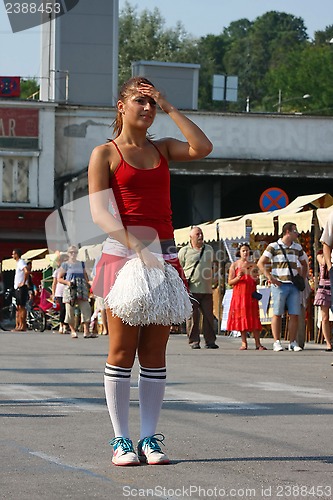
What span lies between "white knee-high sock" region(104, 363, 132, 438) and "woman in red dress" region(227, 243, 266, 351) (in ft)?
43.6

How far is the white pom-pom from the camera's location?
23.1 ft

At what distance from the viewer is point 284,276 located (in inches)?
762

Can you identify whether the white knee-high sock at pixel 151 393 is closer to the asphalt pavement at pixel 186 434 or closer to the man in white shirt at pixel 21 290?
the asphalt pavement at pixel 186 434

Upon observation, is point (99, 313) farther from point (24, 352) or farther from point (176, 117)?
point (176, 117)

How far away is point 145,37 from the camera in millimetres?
108500

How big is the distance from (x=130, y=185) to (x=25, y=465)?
161 centimetres

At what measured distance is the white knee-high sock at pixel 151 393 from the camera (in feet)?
23.3

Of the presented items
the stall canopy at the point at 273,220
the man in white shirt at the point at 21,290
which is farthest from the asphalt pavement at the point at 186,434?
the man in white shirt at the point at 21,290

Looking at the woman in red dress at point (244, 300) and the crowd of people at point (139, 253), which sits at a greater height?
the crowd of people at point (139, 253)

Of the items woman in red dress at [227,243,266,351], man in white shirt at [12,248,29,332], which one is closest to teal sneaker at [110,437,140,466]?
woman in red dress at [227,243,266,351]

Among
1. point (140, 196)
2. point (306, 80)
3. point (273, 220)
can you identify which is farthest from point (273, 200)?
point (306, 80)

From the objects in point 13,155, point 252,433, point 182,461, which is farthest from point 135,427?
point 13,155

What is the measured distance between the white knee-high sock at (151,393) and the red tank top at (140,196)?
0.76 metres

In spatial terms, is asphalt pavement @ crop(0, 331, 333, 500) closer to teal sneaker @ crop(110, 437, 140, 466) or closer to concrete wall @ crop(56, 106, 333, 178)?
teal sneaker @ crop(110, 437, 140, 466)
